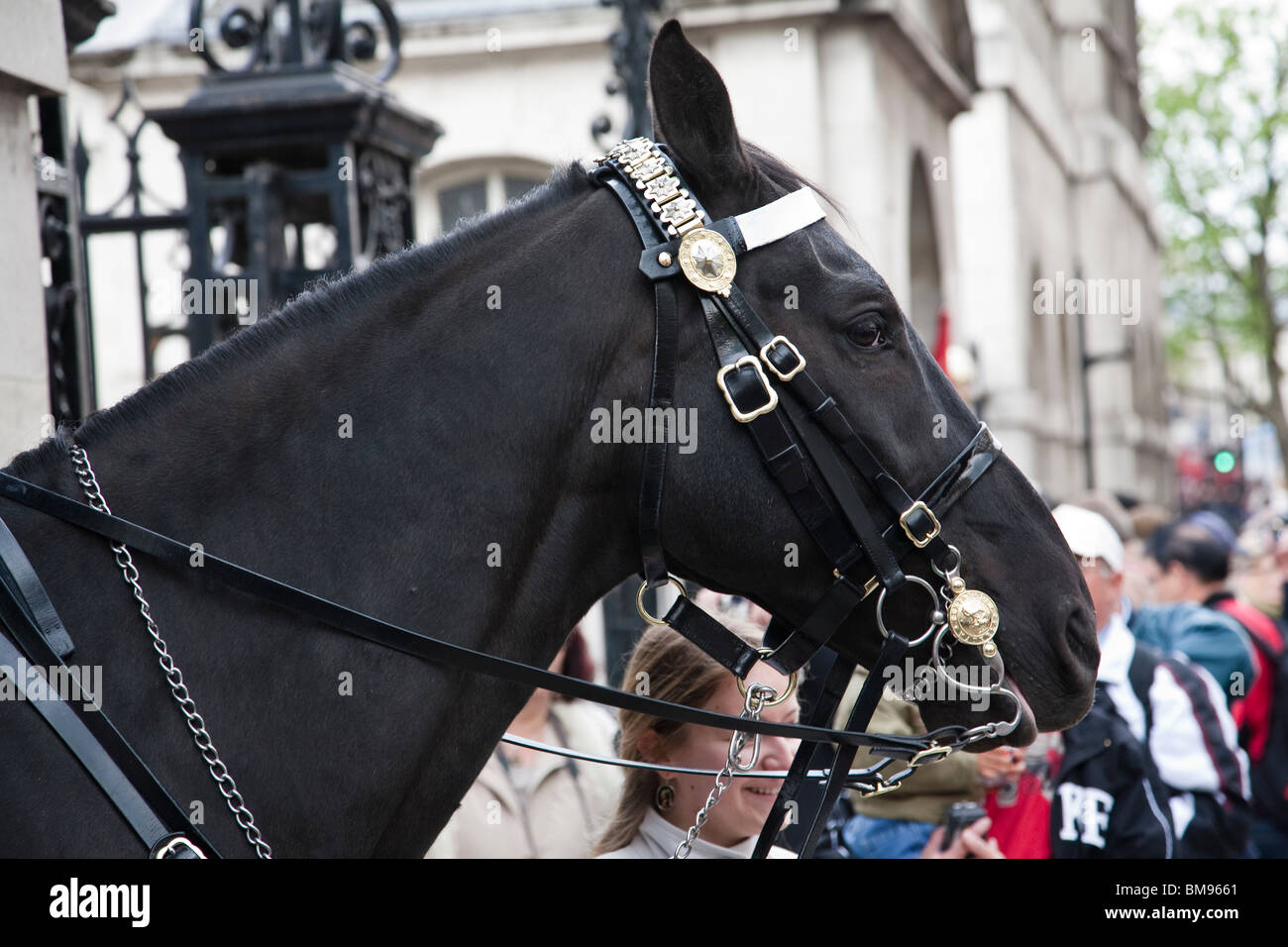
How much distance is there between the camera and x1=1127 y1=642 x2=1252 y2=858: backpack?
4.68m

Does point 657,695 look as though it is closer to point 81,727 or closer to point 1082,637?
point 1082,637

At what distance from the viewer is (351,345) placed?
2.19 m

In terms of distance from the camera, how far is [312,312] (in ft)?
7.28

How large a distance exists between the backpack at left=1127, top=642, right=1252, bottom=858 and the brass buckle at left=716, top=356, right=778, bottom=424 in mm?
3122

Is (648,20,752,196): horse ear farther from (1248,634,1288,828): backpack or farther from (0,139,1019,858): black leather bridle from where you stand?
(1248,634,1288,828): backpack

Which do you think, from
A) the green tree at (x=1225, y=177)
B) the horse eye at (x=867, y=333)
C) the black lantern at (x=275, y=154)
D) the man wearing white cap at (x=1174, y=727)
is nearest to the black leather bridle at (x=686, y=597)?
the horse eye at (x=867, y=333)

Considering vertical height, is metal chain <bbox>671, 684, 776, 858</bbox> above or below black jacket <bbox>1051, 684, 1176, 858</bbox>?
above

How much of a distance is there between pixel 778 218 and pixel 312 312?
80cm

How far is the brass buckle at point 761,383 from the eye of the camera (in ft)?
7.18

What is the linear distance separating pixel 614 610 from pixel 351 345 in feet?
17.1

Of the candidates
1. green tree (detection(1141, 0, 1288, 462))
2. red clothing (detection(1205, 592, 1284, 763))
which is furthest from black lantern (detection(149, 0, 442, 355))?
green tree (detection(1141, 0, 1288, 462))

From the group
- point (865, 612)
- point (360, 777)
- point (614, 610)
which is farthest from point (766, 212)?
point (614, 610)

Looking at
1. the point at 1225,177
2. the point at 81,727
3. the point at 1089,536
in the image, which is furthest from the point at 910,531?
the point at 1225,177
